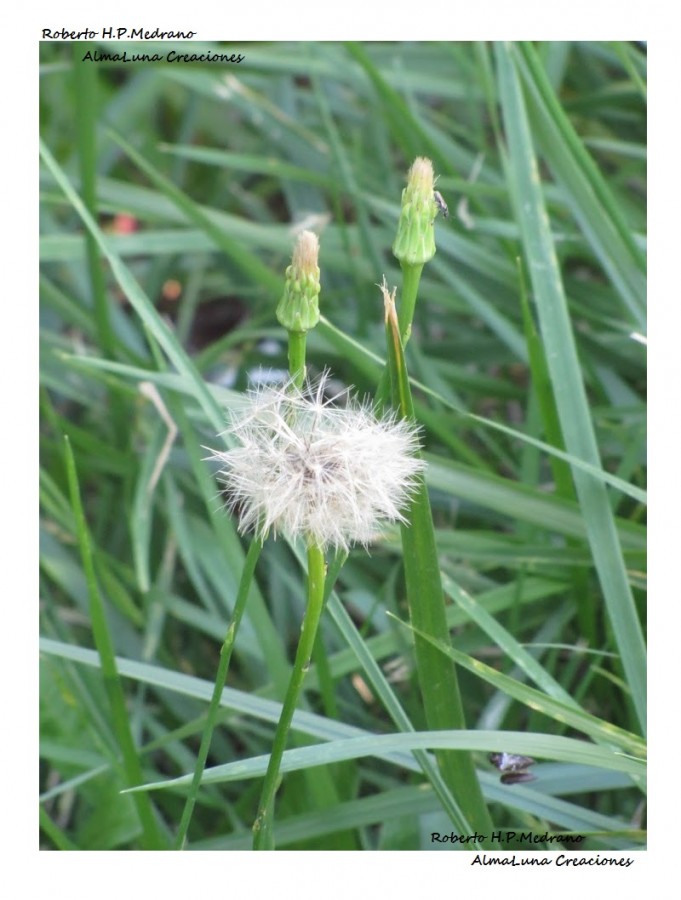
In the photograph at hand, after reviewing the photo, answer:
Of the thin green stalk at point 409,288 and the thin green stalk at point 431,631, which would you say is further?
the thin green stalk at point 431,631

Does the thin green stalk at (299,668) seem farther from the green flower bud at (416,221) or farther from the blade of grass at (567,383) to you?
the blade of grass at (567,383)

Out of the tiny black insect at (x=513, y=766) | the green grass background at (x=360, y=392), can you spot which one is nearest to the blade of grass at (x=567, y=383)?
the green grass background at (x=360, y=392)

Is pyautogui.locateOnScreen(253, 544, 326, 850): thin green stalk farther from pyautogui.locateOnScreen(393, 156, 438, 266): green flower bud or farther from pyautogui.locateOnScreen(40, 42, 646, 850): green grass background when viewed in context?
pyautogui.locateOnScreen(393, 156, 438, 266): green flower bud

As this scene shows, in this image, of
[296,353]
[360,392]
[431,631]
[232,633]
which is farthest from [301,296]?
[360,392]

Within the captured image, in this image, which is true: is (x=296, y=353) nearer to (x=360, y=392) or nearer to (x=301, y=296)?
(x=301, y=296)
